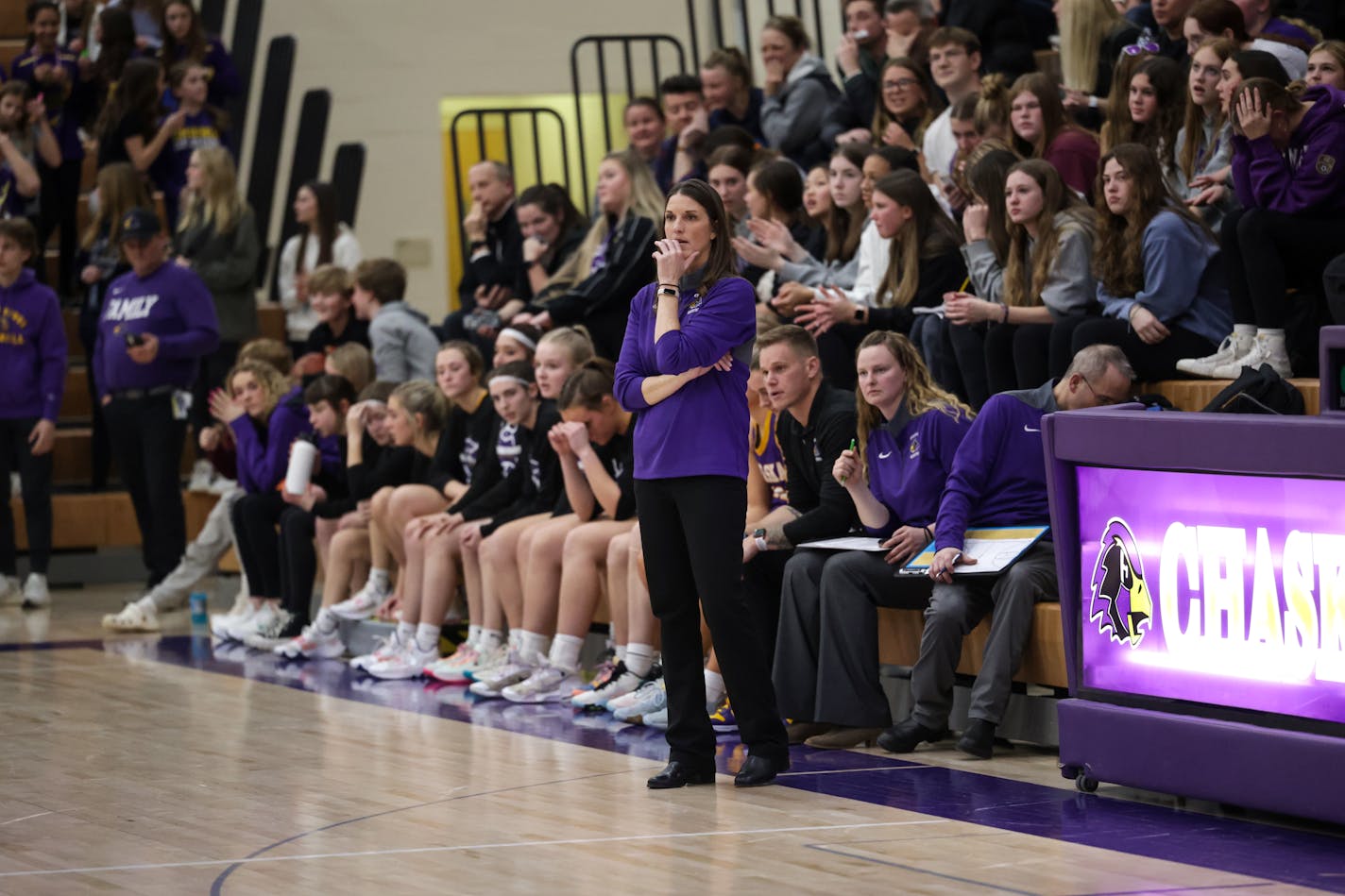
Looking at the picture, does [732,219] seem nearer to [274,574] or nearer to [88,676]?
[274,574]

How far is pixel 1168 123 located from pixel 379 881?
421cm

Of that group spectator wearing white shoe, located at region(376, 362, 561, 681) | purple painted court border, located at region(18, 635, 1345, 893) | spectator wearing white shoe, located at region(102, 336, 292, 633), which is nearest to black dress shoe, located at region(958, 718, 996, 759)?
purple painted court border, located at region(18, 635, 1345, 893)

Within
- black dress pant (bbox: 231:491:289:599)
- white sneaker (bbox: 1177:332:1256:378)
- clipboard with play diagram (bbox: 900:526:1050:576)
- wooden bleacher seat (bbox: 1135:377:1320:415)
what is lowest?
black dress pant (bbox: 231:491:289:599)

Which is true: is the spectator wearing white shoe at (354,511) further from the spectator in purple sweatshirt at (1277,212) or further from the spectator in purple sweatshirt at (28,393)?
the spectator in purple sweatshirt at (1277,212)

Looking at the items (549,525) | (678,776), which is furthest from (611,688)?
(678,776)

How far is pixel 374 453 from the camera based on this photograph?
8.66 meters

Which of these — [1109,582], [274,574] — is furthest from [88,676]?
[1109,582]

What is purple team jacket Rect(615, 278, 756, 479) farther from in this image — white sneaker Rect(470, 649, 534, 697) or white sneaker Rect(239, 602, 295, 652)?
white sneaker Rect(239, 602, 295, 652)

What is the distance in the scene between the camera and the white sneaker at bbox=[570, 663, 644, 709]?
6793mm

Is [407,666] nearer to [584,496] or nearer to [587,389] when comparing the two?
[584,496]

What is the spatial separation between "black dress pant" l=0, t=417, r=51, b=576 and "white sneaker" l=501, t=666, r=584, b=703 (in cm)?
411

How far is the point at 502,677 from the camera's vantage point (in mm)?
7246

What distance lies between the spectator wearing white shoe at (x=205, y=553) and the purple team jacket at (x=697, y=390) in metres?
4.41

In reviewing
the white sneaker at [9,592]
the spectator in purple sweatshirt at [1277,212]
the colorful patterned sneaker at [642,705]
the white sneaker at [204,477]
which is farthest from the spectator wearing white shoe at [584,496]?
the white sneaker at [204,477]
